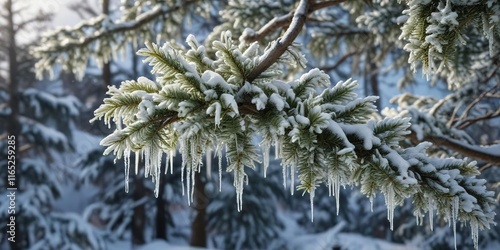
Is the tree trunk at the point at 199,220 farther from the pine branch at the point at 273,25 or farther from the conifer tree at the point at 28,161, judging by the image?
the pine branch at the point at 273,25

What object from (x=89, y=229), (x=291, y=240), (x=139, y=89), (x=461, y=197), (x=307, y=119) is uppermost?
(x=139, y=89)

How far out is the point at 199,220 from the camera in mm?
13797

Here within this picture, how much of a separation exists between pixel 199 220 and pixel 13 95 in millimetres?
6132

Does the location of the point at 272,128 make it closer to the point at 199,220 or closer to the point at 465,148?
the point at 465,148

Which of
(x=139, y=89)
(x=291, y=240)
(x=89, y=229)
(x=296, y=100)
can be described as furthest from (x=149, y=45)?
(x=291, y=240)

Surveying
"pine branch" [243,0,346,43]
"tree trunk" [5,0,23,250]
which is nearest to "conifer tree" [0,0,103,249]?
"tree trunk" [5,0,23,250]

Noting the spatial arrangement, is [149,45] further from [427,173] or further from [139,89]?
[427,173]

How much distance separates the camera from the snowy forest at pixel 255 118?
207 centimetres

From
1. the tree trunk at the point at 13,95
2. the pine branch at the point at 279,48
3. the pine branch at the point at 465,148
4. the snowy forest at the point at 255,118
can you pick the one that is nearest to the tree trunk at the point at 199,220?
the snowy forest at the point at 255,118

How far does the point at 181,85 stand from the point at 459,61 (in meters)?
4.28

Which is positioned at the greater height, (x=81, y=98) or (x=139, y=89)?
(x=81, y=98)

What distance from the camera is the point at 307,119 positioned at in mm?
2023

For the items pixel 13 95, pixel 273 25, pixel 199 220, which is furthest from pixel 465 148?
pixel 13 95

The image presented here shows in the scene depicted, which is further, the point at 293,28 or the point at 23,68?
the point at 23,68
